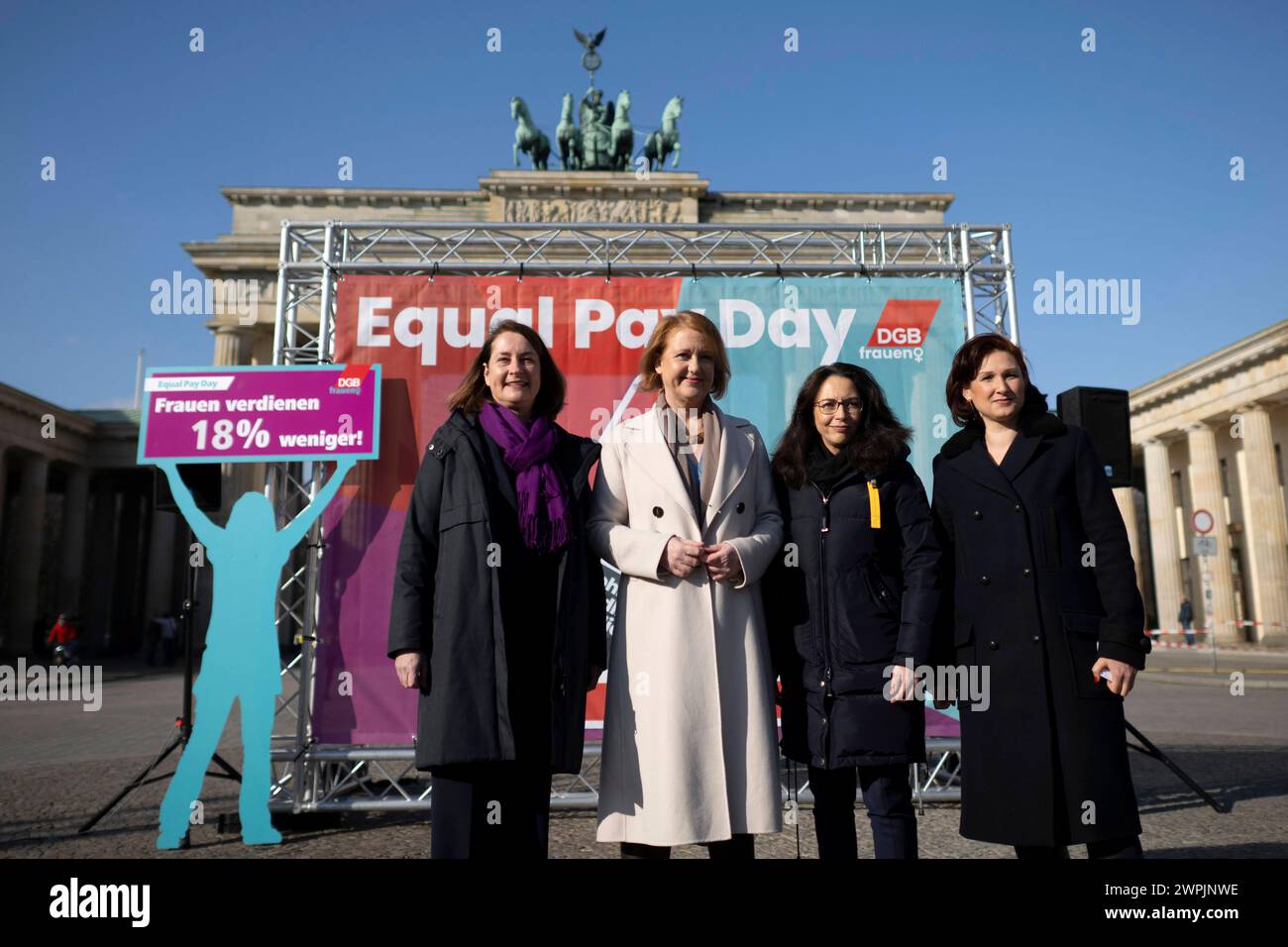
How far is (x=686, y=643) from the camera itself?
2689mm

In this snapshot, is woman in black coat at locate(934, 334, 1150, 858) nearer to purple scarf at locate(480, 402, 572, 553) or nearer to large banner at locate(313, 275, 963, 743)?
purple scarf at locate(480, 402, 572, 553)

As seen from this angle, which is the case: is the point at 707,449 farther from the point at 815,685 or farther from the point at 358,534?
the point at 358,534

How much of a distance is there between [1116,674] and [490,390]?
2.13 m

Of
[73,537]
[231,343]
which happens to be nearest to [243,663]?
[231,343]

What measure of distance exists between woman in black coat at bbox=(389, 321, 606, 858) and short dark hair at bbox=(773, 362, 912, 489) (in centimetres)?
72

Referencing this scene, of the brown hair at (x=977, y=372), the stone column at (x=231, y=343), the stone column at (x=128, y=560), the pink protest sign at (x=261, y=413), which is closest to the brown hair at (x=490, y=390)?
the brown hair at (x=977, y=372)

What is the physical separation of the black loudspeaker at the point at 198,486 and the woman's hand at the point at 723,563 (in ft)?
12.8

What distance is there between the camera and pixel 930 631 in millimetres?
2674

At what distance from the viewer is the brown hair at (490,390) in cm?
299

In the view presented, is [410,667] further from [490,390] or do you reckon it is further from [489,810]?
[490,390]

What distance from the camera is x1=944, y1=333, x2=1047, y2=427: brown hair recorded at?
9.54 feet
